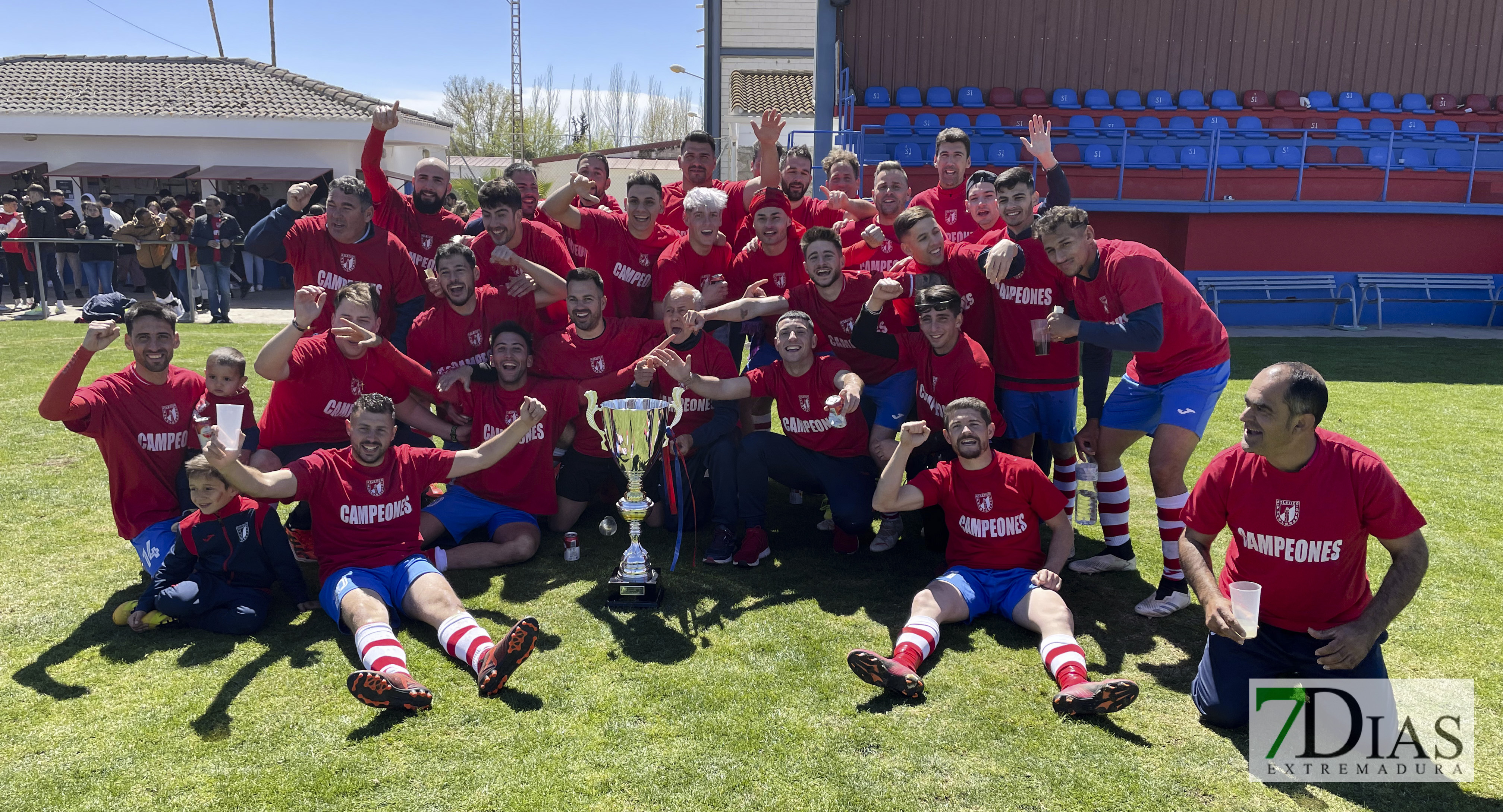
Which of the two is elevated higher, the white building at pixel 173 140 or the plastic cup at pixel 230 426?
→ the white building at pixel 173 140

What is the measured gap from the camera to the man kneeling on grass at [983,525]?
13.5ft

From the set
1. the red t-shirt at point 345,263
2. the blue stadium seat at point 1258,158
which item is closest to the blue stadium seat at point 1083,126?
the blue stadium seat at point 1258,158

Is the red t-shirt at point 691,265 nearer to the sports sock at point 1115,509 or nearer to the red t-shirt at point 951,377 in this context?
the red t-shirt at point 951,377

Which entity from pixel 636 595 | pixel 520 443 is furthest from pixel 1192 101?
pixel 636 595

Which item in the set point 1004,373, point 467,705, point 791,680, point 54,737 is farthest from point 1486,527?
point 54,737

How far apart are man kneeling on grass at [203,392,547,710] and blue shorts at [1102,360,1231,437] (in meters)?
2.96

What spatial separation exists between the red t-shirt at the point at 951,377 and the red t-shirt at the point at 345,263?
3.38 m

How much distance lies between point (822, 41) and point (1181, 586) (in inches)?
519

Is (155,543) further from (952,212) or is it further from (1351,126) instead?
(1351,126)

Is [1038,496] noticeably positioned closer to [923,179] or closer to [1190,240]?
[923,179]

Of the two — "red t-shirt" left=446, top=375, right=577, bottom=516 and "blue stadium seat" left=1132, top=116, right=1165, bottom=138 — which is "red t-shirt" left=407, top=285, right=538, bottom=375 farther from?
"blue stadium seat" left=1132, top=116, right=1165, bottom=138

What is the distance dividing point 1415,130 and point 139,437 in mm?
18860

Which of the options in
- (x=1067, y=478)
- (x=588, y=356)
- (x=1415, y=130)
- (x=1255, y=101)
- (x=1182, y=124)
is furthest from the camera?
(x=1255, y=101)

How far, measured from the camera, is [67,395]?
175 inches
